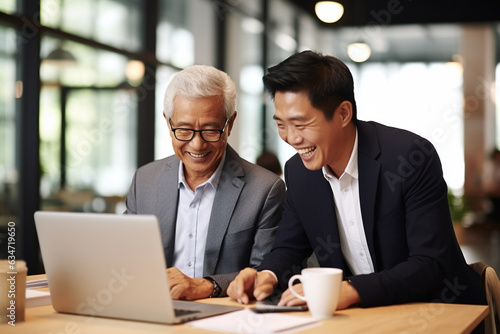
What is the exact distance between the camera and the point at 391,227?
1.98 metres

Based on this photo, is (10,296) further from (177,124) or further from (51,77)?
(51,77)

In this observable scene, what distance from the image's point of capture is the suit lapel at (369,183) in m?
2.00

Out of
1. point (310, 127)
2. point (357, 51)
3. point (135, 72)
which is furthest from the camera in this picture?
point (357, 51)

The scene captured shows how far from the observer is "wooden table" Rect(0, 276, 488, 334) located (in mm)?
1457

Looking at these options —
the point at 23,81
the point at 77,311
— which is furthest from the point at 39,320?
the point at 23,81

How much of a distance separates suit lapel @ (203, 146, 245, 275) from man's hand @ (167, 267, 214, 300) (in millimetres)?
390

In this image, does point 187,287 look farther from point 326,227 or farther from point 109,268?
point 326,227

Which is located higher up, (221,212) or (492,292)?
(221,212)

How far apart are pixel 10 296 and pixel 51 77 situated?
4.42 m

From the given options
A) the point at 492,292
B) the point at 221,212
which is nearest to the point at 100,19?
the point at 221,212

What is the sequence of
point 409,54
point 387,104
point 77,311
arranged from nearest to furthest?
1. point 77,311
2. point 387,104
3. point 409,54

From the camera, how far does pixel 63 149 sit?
578 cm

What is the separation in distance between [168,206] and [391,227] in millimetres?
875

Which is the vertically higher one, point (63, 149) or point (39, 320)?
point (63, 149)
